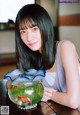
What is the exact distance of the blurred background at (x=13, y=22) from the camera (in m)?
3.74

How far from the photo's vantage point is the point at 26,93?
0.99 metres

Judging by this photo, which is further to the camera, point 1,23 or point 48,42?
point 1,23

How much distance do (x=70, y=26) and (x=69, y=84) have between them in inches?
111

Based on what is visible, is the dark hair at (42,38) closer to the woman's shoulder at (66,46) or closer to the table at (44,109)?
the woman's shoulder at (66,46)

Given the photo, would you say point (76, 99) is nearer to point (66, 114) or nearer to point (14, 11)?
point (66, 114)

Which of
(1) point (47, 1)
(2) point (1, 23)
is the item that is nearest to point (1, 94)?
(2) point (1, 23)

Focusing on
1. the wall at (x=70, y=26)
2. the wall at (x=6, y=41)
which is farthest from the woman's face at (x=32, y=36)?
the wall at (x=6, y=41)

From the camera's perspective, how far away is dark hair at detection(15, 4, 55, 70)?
126cm

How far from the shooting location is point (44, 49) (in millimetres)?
1334

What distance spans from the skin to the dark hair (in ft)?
0.12

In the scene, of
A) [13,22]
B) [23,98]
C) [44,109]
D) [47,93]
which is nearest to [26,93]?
[23,98]

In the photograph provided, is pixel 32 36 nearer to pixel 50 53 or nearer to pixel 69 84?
pixel 50 53

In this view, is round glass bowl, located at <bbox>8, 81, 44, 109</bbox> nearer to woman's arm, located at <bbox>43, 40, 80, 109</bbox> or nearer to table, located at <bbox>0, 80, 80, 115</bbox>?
table, located at <bbox>0, 80, 80, 115</bbox>

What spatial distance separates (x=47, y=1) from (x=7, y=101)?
10.2 feet
